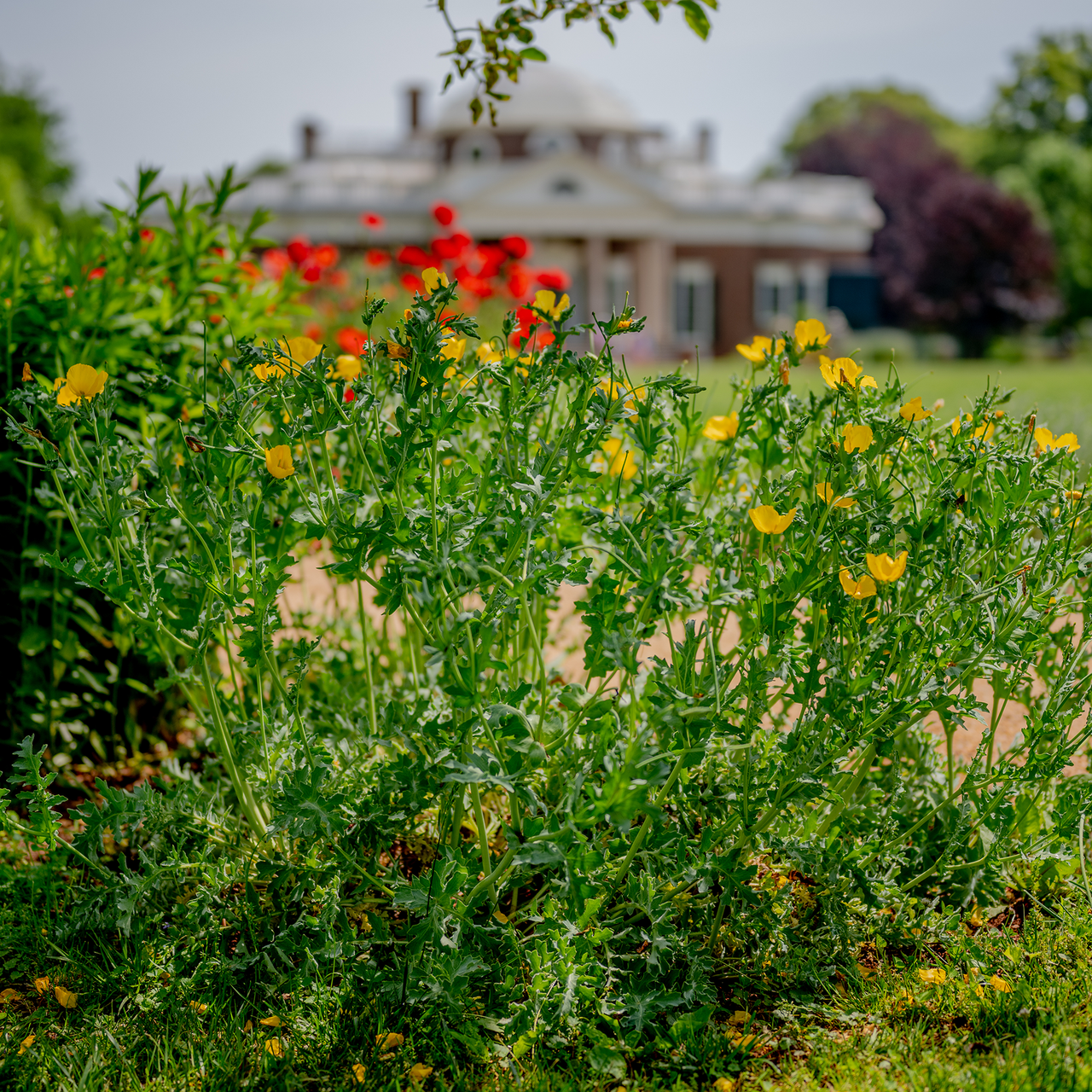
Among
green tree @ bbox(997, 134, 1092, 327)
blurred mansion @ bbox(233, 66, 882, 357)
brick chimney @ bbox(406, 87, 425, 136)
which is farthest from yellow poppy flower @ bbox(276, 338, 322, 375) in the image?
brick chimney @ bbox(406, 87, 425, 136)

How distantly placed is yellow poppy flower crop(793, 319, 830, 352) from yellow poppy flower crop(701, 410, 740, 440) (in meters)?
0.21

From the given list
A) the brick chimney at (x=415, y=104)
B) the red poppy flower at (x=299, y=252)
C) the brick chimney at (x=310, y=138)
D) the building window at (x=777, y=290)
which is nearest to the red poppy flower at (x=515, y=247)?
the red poppy flower at (x=299, y=252)

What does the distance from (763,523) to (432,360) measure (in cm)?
70

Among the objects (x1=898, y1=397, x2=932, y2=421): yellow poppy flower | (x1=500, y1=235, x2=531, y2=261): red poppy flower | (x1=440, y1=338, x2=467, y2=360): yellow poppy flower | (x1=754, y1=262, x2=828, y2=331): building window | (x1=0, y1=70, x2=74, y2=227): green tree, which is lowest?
(x1=754, y1=262, x2=828, y2=331): building window

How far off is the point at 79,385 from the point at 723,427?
136 centimetres

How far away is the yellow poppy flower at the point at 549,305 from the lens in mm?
2250

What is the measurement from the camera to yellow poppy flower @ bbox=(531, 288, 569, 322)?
2.25 m

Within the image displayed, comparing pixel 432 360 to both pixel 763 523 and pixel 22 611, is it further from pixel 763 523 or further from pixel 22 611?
pixel 22 611

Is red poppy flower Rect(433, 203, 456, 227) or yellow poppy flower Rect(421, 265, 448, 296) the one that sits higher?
red poppy flower Rect(433, 203, 456, 227)

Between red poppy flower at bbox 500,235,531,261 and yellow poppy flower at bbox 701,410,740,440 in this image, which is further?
red poppy flower at bbox 500,235,531,261

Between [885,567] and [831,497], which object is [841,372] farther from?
[885,567]

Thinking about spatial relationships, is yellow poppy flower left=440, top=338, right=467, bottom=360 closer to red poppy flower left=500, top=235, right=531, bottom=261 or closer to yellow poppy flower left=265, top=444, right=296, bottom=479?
yellow poppy flower left=265, top=444, right=296, bottom=479

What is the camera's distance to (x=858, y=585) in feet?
6.88

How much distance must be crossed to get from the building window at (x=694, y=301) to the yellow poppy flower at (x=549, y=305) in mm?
30087
